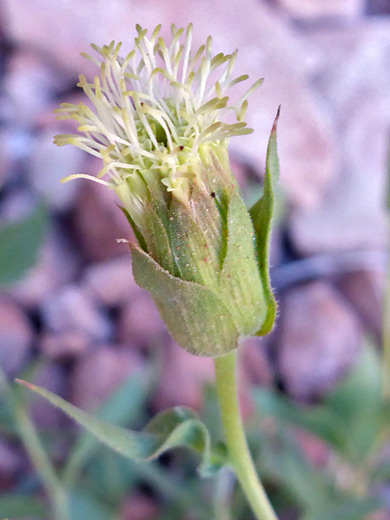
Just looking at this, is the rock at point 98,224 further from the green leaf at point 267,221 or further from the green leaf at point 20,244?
the green leaf at point 267,221

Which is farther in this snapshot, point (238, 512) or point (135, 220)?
point (238, 512)

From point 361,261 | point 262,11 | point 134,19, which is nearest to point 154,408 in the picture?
point 361,261

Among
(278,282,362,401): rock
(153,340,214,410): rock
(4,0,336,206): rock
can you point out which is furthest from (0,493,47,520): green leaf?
(4,0,336,206): rock

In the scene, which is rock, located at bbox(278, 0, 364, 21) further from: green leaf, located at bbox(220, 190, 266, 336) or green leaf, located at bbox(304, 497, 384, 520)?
green leaf, located at bbox(220, 190, 266, 336)

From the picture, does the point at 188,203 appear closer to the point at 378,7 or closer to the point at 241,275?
the point at 241,275

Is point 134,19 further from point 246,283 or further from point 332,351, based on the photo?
point 246,283

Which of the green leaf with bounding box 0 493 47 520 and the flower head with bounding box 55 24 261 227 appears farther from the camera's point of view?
the green leaf with bounding box 0 493 47 520
